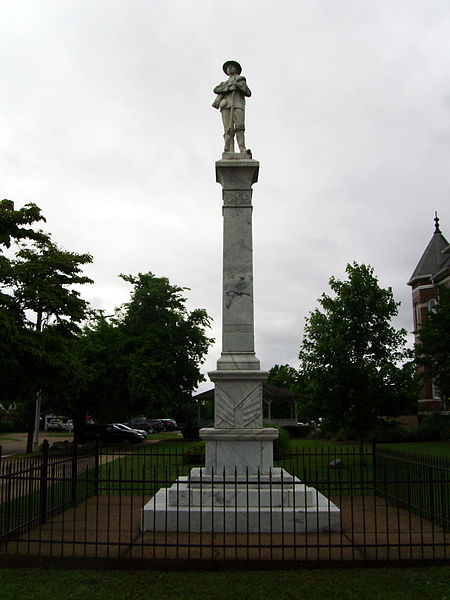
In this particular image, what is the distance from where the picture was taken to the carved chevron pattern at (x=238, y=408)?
9.48 meters

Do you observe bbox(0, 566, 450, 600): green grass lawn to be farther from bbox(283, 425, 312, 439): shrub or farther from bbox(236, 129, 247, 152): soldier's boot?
bbox(283, 425, 312, 439): shrub

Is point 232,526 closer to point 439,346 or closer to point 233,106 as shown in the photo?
point 233,106

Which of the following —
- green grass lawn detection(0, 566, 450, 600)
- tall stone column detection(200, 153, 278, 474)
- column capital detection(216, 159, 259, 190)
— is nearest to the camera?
Result: green grass lawn detection(0, 566, 450, 600)

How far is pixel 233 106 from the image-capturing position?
1106 cm

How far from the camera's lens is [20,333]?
691 inches

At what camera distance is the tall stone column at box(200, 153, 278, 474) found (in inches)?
Answer: 368

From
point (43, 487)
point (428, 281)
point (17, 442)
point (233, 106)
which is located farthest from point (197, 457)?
point (428, 281)

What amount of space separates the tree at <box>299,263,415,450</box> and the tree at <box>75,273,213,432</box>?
11.6 meters

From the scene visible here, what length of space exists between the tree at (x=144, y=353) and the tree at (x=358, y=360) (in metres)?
11.6

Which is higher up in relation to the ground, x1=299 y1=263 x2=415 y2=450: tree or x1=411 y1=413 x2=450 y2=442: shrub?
x1=299 y1=263 x2=415 y2=450: tree

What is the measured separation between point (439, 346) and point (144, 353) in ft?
48.9

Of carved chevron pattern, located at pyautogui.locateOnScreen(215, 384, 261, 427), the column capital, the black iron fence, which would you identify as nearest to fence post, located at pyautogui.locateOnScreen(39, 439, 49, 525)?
the black iron fence

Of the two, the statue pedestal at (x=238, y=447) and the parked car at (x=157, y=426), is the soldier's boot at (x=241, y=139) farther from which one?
the parked car at (x=157, y=426)

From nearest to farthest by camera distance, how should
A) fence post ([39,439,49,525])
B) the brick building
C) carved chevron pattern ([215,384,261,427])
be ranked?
1. fence post ([39,439,49,525])
2. carved chevron pattern ([215,384,261,427])
3. the brick building
